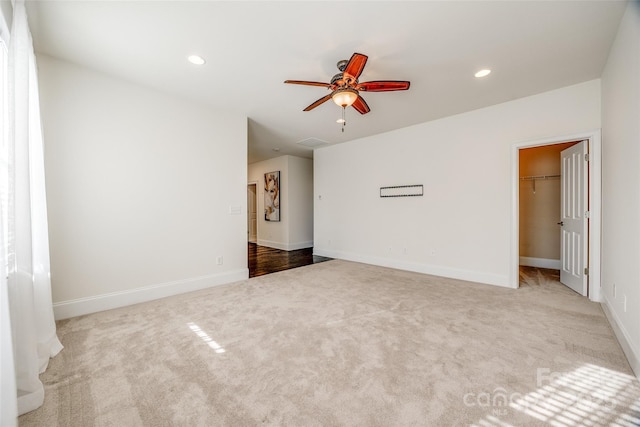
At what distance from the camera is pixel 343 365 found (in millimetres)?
1808

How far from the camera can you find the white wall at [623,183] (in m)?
1.80

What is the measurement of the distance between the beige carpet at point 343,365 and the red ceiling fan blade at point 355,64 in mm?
2327

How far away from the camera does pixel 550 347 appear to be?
2.03 m

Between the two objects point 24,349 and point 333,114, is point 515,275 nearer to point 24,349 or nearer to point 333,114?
point 333,114

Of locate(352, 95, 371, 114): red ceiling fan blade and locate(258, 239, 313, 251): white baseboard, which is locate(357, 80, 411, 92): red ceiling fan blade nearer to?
locate(352, 95, 371, 114): red ceiling fan blade

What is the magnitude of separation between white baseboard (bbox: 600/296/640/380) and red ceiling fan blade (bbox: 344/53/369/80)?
112 inches

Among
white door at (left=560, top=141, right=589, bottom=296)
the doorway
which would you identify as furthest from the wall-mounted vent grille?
white door at (left=560, top=141, right=589, bottom=296)

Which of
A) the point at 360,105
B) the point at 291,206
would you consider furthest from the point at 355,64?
the point at 291,206

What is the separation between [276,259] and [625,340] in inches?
198

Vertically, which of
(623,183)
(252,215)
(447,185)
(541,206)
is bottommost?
(252,215)

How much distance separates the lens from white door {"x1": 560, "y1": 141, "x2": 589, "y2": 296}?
313 centimetres

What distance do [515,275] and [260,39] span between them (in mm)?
4231

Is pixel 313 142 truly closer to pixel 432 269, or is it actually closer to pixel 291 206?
pixel 291 206

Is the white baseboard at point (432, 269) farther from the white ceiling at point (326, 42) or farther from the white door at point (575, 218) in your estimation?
the white ceiling at point (326, 42)
